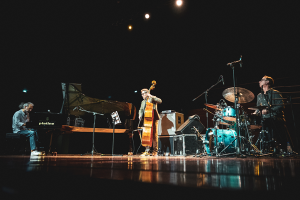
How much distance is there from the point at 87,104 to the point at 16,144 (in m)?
2.18

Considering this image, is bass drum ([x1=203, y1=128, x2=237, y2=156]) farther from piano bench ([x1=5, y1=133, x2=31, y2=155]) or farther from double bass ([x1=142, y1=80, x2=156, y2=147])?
piano bench ([x1=5, y1=133, x2=31, y2=155])

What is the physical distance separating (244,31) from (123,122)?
4.16 metres

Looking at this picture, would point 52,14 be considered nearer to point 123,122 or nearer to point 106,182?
point 123,122

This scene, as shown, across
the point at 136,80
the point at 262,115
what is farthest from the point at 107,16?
the point at 262,115

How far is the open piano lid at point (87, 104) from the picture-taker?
4.52 metres

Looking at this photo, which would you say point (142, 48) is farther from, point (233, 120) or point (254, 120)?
point (254, 120)

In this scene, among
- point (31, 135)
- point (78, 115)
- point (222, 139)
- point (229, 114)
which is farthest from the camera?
point (78, 115)

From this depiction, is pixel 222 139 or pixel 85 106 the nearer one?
pixel 222 139

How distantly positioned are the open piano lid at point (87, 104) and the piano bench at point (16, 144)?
1417 mm

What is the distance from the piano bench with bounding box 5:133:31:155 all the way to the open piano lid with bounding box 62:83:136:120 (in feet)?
4.65

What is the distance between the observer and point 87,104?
4941 millimetres

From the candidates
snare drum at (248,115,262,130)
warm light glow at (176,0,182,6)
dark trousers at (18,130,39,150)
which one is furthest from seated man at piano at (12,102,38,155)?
warm light glow at (176,0,182,6)

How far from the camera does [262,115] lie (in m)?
3.29

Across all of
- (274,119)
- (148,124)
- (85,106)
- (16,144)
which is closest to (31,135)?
(16,144)
